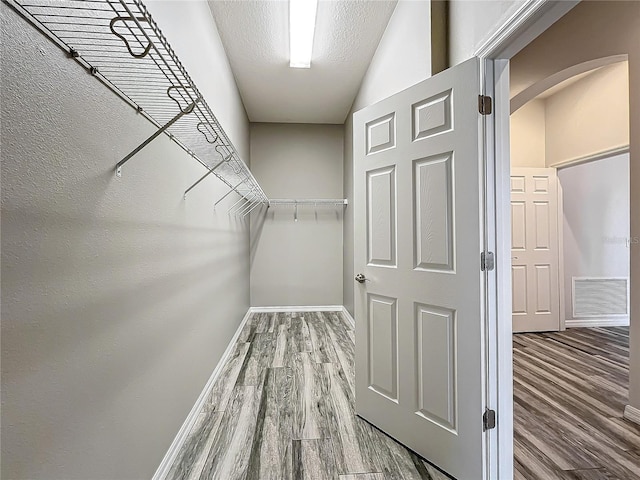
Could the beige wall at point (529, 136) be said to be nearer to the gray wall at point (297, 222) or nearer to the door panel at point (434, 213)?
the gray wall at point (297, 222)

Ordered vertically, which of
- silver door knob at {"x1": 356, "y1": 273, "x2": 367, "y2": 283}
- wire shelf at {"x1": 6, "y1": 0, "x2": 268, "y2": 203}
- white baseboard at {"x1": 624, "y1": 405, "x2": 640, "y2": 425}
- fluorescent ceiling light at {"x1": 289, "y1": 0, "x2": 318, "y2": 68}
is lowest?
white baseboard at {"x1": 624, "y1": 405, "x2": 640, "y2": 425}

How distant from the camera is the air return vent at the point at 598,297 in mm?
4066

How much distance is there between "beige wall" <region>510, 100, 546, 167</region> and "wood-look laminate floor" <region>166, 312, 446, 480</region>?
3.28m

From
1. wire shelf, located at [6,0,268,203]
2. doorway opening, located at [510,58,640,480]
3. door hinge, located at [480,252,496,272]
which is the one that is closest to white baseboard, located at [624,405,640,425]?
doorway opening, located at [510,58,640,480]

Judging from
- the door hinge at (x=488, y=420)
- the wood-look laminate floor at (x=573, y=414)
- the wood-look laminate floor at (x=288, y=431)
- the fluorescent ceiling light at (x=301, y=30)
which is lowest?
the wood-look laminate floor at (x=573, y=414)

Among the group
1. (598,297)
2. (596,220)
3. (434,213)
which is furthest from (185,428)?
(596,220)

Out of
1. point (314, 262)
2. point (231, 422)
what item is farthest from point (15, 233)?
point (314, 262)

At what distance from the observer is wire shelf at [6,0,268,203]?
2.46ft

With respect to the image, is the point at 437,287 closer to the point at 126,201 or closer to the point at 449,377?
the point at 449,377

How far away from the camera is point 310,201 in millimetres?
4602

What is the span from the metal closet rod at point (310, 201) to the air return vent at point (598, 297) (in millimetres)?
3267

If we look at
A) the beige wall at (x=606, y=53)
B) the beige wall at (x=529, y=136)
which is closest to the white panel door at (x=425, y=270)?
the beige wall at (x=606, y=53)

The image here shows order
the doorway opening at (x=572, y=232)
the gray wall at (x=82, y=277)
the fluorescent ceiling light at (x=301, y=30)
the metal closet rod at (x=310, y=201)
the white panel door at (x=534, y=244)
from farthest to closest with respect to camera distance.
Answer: the metal closet rod at (x=310, y=201), the white panel door at (x=534, y=244), the doorway opening at (x=572, y=232), the fluorescent ceiling light at (x=301, y=30), the gray wall at (x=82, y=277)

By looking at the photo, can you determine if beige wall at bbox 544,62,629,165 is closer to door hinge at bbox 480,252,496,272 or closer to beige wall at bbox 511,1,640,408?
beige wall at bbox 511,1,640,408
